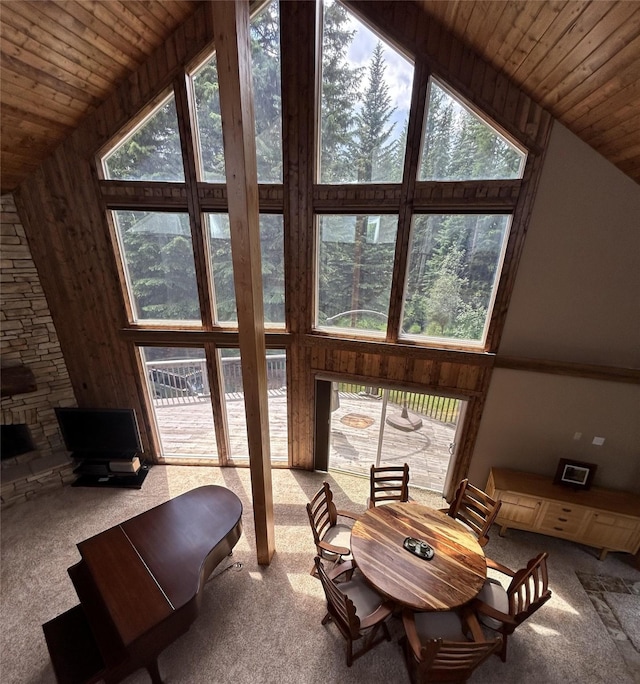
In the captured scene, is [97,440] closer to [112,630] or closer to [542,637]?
[112,630]

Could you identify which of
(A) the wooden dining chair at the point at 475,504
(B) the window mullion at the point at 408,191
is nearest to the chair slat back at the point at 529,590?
(A) the wooden dining chair at the point at 475,504

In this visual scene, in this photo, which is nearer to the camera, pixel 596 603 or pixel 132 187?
pixel 596 603

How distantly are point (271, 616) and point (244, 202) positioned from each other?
3.80 m

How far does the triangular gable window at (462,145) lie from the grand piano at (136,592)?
4449 millimetres

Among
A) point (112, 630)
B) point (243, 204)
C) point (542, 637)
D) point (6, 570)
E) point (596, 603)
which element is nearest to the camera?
point (243, 204)

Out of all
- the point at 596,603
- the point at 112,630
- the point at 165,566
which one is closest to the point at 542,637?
the point at 596,603

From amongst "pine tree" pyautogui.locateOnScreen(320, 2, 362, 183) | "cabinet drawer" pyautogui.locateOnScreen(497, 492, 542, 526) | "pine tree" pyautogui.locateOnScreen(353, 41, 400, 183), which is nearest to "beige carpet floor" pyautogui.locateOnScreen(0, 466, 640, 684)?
"cabinet drawer" pyautogui.locateOnScreen(497, 492, 542, 526)

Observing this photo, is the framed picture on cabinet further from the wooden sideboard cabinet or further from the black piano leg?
the black piano leg

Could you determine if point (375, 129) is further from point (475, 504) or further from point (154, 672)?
point (154, 672)

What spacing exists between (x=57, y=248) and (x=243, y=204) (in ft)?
11.5

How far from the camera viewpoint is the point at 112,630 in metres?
2.25

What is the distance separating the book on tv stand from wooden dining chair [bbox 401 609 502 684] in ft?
13.6

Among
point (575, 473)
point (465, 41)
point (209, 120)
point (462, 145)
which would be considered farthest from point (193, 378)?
point (575, 473)

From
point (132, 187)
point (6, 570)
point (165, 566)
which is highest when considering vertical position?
point (132, 187)
